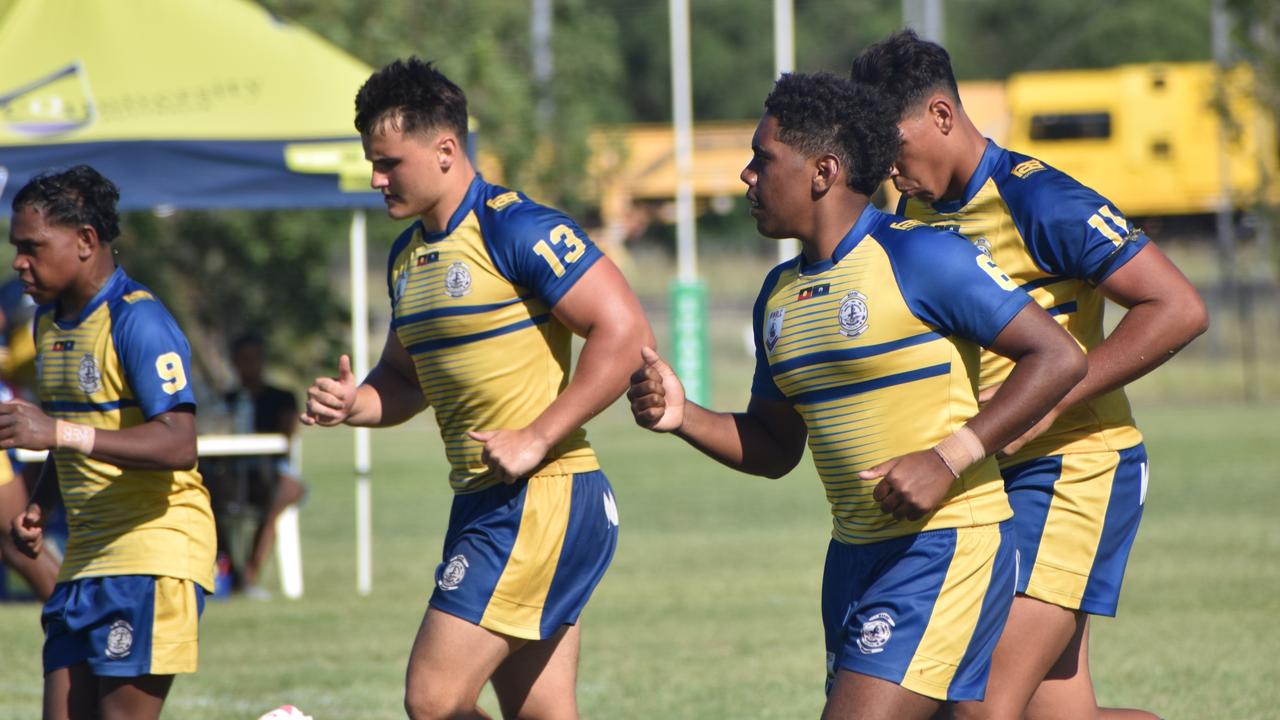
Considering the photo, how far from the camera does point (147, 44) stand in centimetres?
1073

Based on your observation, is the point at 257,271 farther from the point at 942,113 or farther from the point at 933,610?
the point at 933,610

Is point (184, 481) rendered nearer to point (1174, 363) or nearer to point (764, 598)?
point (764, 598)

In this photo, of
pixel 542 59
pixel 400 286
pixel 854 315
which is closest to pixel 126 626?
pixel 400 286

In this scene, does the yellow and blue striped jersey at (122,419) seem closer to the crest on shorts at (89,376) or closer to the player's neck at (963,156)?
the crest on shorts at (89,376)

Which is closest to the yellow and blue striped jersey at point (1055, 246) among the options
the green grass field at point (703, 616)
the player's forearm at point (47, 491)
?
the player's forearm at point (47, 491)

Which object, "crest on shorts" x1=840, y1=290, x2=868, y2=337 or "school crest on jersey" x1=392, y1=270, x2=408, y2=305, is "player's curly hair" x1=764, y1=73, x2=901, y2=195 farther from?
"school crest on jersey" x1=392, y1=270, x2=408, y2=305

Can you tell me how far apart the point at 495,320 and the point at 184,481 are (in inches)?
45.3

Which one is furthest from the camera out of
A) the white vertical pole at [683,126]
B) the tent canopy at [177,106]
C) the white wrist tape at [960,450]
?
the white vertical pole at [683,126]

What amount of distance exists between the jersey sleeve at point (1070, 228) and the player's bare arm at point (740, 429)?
0.85m

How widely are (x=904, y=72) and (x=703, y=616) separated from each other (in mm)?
6220

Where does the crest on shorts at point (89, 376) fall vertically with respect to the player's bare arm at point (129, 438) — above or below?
above

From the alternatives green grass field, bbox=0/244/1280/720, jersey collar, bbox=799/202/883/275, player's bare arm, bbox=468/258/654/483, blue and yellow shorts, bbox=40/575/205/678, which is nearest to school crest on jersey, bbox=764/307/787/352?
jersey collar, bbox=799/202/883/275

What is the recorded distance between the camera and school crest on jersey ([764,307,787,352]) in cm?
422

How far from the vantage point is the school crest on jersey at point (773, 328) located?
4.22 metres
